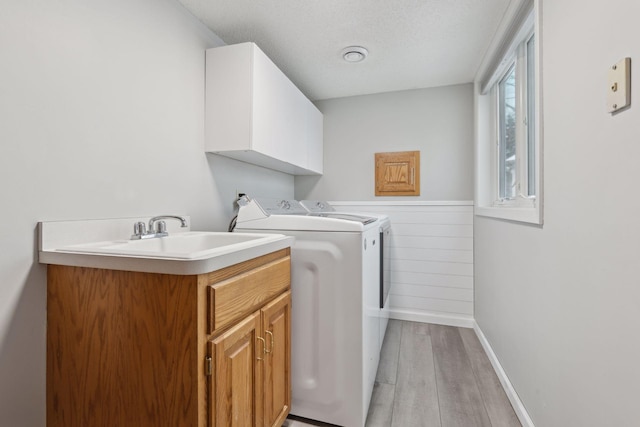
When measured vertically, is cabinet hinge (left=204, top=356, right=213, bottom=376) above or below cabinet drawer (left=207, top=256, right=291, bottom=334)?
below

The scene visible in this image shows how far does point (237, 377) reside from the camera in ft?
3.34

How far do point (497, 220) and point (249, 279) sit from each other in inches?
63.2

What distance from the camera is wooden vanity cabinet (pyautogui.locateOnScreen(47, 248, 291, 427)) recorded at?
84 centimetres

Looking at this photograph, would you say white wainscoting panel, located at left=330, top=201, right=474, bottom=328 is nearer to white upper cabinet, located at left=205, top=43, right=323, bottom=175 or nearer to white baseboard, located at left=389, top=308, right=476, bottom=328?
white baseboard, located at left=389, top=308, right=476, bottom=328

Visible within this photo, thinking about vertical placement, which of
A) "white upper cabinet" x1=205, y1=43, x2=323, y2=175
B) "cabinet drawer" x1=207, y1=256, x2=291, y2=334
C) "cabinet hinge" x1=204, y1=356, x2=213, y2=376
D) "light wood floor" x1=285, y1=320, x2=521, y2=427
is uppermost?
"white upper cabinet" x1=205, y1=43, x2=323, y2=175

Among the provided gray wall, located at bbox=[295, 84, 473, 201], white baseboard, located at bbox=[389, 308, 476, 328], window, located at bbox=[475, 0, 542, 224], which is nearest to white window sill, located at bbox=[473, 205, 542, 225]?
window, located at bbox=[475, 0, 542, 224]

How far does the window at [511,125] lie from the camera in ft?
5.03

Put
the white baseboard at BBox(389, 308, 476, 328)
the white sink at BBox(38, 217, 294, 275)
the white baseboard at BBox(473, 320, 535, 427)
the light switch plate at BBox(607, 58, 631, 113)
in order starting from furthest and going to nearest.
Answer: the white baseboard at BBox(389, 308, 476, 328) < the white baseboard at BBox(473, 320, 535, 427) < the white sink at BBox(38, 217, 294, 275) < the light switch plate at BBox(607, 58, 631, 113)

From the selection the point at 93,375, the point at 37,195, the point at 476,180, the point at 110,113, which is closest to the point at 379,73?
the point at 476,180

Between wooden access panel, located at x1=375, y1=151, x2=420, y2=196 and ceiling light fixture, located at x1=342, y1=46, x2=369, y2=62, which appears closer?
ceiling light fixture, located at x1=342, y1=46, x2=369, y2=62

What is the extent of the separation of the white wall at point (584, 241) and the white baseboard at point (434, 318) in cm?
121

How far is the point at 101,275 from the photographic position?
922mm

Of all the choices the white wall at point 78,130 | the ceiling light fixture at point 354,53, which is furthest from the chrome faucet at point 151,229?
the ceiling light fixture at point 354,53

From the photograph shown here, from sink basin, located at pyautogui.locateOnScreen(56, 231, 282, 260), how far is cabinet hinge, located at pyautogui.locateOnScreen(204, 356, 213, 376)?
11.8 inches
